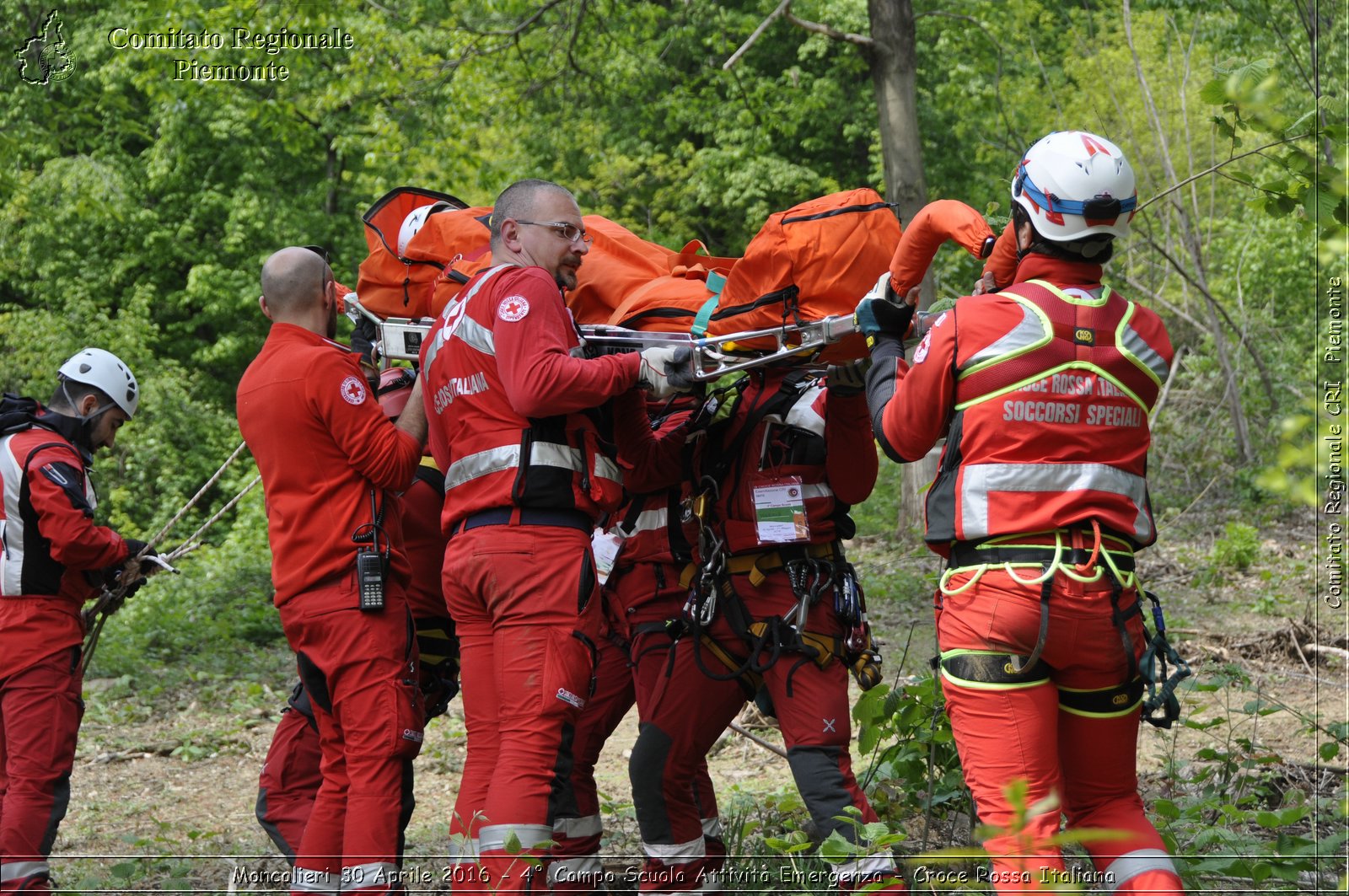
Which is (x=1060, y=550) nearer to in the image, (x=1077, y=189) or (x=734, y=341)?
(x=1077, y=189)

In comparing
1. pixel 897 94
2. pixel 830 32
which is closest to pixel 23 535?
pixel 830 32

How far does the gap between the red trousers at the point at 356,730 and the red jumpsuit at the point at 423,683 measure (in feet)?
1.19

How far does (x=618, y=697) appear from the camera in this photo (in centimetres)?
499

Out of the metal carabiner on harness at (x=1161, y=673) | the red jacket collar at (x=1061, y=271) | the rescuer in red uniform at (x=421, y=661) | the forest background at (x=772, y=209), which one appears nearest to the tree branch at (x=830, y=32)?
the forest background at (x=772, y=209)

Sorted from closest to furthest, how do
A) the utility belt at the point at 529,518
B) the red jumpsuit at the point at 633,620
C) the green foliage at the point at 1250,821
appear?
the green foliage at the point at 1250,821, the utility belt at the point at 529,518, the red jumpsuit at the point at 633,620

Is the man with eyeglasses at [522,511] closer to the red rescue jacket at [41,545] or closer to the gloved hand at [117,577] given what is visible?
the red rescue jacket at [41,545]

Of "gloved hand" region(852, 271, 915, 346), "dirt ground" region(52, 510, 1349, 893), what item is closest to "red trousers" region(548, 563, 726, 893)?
"dirt ground" region(52, 510, 1349, 893)

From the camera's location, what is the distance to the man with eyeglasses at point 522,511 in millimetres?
3871

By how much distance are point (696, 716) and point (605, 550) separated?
938 mm

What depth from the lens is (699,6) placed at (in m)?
19.7

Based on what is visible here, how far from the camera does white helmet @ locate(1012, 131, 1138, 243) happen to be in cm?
327

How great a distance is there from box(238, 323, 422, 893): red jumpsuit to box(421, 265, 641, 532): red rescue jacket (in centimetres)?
34

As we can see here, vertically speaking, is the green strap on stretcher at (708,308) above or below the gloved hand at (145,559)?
above

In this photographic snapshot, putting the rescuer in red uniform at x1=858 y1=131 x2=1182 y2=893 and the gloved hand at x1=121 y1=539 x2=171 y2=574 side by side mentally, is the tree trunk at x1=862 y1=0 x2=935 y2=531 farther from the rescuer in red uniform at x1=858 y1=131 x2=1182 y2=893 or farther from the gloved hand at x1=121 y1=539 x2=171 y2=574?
the rescuer in red uniform at x1=858 y1=131 x2=1182 y2=893
